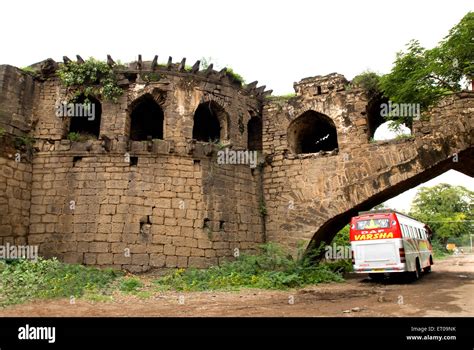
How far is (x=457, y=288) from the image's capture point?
9.59m

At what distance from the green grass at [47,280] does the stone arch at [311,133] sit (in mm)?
8598

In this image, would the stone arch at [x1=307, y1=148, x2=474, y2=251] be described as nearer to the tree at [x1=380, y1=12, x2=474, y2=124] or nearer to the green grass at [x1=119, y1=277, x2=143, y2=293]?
the tree at [x1=380, y1=12, x2=474, y2=124]

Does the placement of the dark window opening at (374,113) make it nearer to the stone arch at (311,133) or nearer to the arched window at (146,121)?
the stone arch at (311,133)

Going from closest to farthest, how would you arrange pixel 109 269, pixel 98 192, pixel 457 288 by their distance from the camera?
pixel 457 288
pixel 109 269
pixel 98 192

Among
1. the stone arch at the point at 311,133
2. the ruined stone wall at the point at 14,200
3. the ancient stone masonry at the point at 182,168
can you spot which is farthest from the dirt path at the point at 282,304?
the stone arch at the point at 311,133

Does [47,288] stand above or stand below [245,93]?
below

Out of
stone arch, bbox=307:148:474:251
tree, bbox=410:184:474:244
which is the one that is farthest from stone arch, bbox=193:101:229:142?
tree, bbox=410:184:474:244

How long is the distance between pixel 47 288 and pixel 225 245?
17.9 feet

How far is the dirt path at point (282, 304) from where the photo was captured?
6641 mm

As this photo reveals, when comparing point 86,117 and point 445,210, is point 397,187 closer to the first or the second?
point 86,117

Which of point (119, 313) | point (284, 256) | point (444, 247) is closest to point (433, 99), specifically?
point (284, 256)

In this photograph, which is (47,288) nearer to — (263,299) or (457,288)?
(263,299)

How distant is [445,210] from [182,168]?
138 feet

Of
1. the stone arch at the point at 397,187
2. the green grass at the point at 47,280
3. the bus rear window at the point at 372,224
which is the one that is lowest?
the green grass at the point at 47,280
